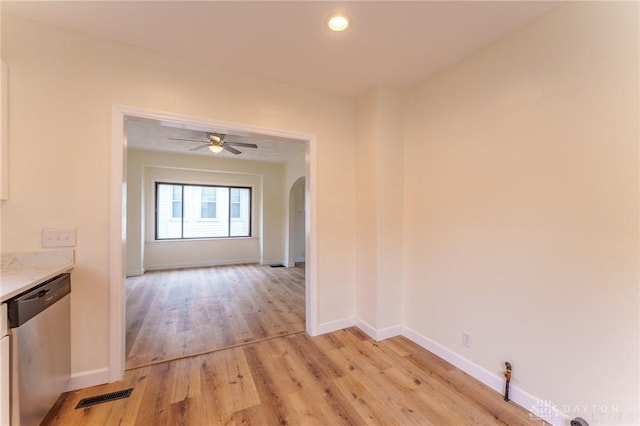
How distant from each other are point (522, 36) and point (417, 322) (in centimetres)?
249

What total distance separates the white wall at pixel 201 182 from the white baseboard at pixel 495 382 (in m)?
4.67

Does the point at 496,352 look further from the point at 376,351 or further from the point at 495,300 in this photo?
the point at 376,351

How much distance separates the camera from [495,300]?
1.90m

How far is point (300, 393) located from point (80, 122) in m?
2.54

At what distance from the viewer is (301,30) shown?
1824 mm

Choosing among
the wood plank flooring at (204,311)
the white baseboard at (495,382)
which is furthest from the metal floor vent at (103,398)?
the white baseboard at (495,382)

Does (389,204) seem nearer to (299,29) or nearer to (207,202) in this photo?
(299,29)

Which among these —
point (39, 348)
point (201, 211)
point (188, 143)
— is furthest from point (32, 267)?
point (201, 211)

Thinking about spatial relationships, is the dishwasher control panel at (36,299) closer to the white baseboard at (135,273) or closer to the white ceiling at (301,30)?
the white ceiling at (301,30)

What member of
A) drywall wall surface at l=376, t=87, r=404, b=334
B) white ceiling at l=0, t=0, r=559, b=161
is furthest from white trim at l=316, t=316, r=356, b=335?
white ceiling at l=0, t=0, r=559, b=161

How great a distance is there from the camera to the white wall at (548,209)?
1.33 metres

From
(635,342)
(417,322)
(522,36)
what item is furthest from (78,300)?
(522,36)

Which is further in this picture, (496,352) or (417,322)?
(417,322)

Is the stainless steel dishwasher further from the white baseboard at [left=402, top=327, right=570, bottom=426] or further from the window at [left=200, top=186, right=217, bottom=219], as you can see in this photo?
the window at [left=200, top=186, right=217, bottom=219]
